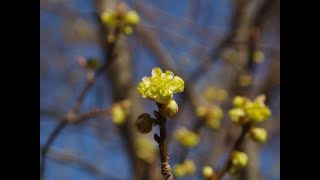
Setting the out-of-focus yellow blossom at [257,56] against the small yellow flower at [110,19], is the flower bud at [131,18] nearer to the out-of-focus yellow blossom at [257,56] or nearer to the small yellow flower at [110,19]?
the small yellow flower at [110,19]

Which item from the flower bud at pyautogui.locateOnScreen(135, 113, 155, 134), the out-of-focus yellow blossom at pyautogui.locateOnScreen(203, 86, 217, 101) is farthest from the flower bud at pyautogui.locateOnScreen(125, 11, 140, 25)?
the out-of-focus yellow blossom at pyautogui.locateOnScreen(203, 86, 217, 101)

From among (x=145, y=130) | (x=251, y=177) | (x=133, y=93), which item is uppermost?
(x=133, y=93)

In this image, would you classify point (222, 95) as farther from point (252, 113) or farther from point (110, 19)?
point (252, 113)

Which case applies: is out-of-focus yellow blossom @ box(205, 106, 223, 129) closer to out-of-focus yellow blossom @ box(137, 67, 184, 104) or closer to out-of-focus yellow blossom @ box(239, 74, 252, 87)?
out-of-focus yellow blossom @ box(239, 74, 252, 87)

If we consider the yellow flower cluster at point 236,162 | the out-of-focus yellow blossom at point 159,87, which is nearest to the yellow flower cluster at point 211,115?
the yellow flower cluster at point 236,162
